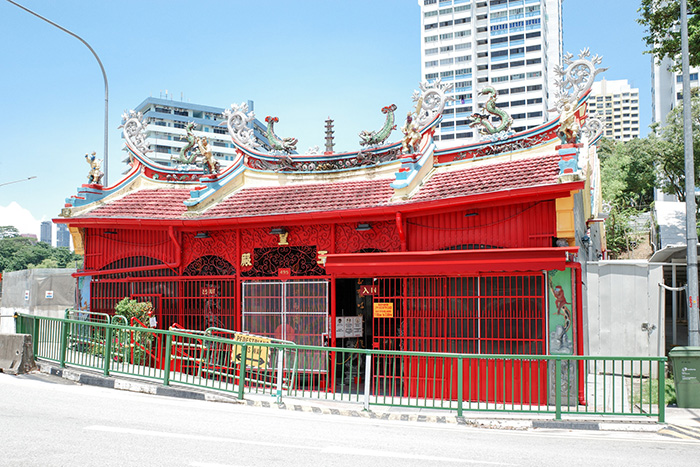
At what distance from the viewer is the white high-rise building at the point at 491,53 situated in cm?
9712

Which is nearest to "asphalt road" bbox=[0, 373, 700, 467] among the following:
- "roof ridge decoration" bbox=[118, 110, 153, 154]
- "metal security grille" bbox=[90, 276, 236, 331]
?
"metal security grille" bbox=[90, 276, 236, 331]

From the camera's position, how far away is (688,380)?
10.4m

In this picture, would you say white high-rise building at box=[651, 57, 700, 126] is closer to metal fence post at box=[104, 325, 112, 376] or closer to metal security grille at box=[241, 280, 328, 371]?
metal security grille at box=[241, 280, 328, 371]

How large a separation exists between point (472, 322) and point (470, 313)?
0.58ft

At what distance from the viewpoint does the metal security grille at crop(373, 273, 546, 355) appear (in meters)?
11.1

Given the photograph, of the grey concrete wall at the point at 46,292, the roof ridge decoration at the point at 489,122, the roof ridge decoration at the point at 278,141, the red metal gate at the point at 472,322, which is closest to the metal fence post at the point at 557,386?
the red metal gate at the point at 472,322

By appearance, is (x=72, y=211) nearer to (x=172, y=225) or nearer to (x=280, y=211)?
(x=172, y=225)

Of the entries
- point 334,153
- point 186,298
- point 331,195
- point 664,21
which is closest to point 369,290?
point 331,195

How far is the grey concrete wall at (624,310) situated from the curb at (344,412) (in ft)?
16.0

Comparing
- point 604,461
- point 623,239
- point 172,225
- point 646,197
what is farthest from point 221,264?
point 646,197

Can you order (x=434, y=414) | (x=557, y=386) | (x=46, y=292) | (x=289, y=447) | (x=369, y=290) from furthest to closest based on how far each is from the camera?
(x=46, y=292), (x=369, y=290), (x=434, y=414), (x=557, y=386), (x=289, y=447)

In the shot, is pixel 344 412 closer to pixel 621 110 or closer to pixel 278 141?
pixel 278 141

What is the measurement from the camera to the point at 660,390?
8719mm

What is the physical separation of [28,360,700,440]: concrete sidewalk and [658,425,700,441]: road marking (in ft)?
0.05
